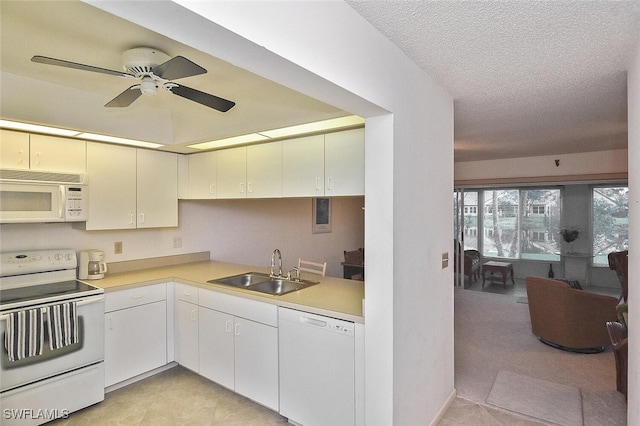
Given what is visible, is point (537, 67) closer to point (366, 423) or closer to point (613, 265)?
point (366, 423)

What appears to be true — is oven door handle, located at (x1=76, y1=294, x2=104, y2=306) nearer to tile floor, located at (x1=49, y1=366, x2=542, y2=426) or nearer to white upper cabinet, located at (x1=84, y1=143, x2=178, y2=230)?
white upper cabinet, located at (x1=84, y1=143, x2=178, y2=230)

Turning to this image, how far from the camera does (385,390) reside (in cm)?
195

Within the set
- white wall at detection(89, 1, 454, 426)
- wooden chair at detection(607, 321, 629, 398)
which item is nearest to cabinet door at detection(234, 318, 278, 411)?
white wall at detection(89, 1, 454, 426)

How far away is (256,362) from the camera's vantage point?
2611 millimetres

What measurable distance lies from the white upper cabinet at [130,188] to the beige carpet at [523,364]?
129 inches

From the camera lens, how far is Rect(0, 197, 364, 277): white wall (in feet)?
9.77

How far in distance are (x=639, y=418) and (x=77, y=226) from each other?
404 cm

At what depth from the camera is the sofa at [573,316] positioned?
3584mm

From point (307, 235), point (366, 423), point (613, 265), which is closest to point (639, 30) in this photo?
point (366, 423)

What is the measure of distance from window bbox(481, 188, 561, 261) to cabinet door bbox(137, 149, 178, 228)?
692 centimetres

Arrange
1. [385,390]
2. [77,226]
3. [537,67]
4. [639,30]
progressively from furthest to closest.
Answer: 1. [77,226]
2. [537,67]
3. [385,390]
4. [639,30]

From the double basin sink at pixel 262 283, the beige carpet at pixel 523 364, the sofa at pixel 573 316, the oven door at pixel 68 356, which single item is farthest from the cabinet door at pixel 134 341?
the sofa at pixel 573 316

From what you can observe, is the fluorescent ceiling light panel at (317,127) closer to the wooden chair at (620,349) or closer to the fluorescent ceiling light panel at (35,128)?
the fluorescent ceiling light panel at (35,128)

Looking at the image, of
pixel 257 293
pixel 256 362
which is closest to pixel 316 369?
pixel 256 362
